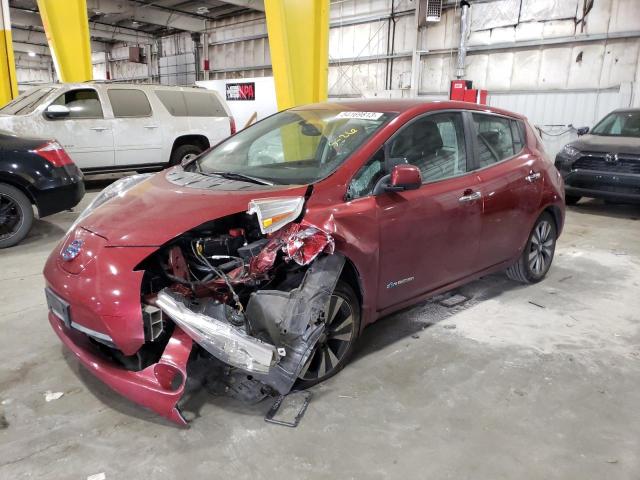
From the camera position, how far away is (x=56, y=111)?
7320 millimetres

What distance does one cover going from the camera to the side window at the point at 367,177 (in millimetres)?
2756

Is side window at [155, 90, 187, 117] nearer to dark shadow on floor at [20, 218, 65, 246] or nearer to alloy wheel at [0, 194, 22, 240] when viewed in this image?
dark shadow on floor at [20, 218, 65, 246]

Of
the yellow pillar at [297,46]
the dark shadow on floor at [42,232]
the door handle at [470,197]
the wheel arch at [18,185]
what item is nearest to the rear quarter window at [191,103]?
Result: the yellow pillar at [297,46]

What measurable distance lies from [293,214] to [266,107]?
1176cm

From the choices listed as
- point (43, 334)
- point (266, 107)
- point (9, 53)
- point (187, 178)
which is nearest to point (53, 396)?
point (43, 334)

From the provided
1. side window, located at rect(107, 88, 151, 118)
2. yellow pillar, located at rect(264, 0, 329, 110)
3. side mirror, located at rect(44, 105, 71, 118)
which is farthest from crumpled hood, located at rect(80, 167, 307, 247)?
side window, located at rect(107, 88, 151, 118)

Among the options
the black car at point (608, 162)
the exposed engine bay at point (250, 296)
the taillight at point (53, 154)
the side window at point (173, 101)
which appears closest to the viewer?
the exposed engine bay at point (250, 296)

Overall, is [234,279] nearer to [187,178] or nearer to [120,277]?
[120,277]

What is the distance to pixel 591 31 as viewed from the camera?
1106 cm

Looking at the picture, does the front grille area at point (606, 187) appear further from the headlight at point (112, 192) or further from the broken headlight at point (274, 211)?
the headlight at point (112, 192)

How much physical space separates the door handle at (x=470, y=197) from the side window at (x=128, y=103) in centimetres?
676

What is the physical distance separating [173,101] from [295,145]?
20.9 ft

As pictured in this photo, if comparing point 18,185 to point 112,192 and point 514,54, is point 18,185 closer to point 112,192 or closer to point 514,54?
point 112,192

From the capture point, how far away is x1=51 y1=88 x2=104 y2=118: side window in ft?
25.5
